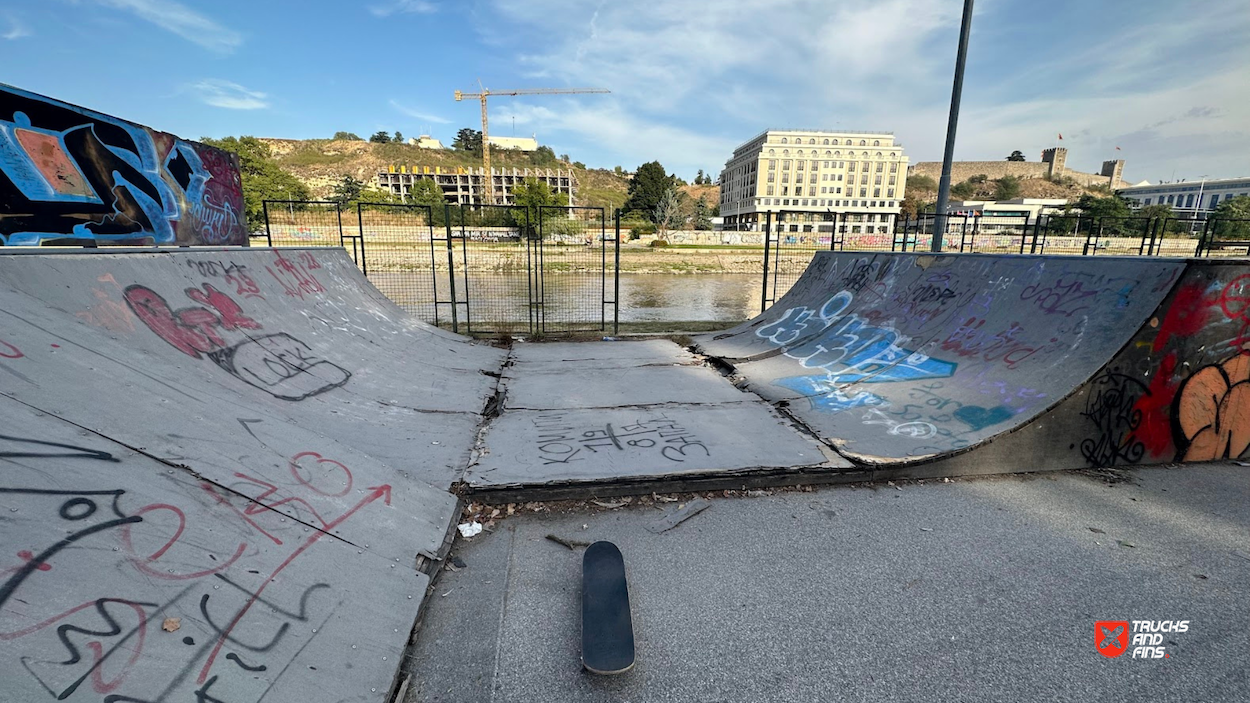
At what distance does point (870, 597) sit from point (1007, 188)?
181147 mm

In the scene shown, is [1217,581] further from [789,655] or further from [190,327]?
[190,327]

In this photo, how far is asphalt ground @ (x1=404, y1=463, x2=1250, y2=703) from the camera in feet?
7.95

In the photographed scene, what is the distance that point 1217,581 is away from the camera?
3135 mm

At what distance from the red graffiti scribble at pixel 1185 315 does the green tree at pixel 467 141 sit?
162057 mm

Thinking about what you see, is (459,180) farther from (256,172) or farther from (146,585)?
(146,585)

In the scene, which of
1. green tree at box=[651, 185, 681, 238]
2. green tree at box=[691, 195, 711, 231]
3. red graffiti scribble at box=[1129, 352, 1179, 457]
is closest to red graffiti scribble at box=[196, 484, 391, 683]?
red graffiti scribble at box=[1129, 352, 1179, 457]

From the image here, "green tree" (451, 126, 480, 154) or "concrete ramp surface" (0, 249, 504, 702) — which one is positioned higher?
"green tree" (451, 126, 480, 154)

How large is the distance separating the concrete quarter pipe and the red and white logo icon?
5.95 ft

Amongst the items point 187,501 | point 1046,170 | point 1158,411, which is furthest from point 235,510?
point 1046,170

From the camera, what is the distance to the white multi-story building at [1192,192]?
8762cm

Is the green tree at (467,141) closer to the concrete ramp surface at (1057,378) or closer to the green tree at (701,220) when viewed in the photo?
the green tree at (701,220)

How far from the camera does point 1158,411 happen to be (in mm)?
4668

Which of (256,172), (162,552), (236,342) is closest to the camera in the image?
(162,552)

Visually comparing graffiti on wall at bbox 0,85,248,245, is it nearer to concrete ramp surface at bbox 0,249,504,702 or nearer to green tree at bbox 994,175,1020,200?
concrete ramp surface at bbox 0,249,504,702
